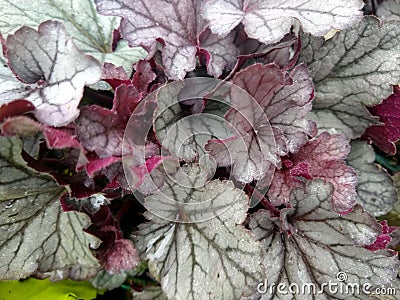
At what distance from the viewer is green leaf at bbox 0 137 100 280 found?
84 centimetres

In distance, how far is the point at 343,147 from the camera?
2.90ft

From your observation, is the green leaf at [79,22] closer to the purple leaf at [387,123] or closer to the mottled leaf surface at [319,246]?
the mottled leaf surface at [319,246]

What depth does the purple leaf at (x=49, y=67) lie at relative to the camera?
27.8 inches

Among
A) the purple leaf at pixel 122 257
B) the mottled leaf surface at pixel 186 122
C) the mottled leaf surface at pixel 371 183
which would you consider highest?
the mottled leaf surface at pixel 186 122

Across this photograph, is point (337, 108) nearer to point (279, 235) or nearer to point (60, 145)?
point (279, 235)

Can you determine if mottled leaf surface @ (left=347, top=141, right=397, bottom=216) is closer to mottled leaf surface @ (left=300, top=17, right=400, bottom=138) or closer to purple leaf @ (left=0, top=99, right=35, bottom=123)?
mottled leaf surface @ (left=300, top=17, right=400, bottom=138)

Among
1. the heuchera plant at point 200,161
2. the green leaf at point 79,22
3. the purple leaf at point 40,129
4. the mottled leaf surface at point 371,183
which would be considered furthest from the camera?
the mottled leaf surface at point 371,183

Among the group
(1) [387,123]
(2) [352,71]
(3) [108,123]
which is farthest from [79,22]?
(1) [387,123]

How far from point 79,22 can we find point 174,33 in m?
0.27

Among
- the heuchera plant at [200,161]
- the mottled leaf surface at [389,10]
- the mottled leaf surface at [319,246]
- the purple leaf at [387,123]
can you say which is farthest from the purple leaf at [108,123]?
the mottled leaf surface at [389,10]

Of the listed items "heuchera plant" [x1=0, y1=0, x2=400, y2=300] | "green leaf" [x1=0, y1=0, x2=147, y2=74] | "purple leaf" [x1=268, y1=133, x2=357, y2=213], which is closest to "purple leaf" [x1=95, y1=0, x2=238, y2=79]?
"heuchera plant" [x1=0, y1=0, x2=400, y2=300]

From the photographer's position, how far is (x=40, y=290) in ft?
3.41

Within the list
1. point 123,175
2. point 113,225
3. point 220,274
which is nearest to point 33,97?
point 123,175

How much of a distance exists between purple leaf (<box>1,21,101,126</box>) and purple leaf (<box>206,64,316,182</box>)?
24cm
